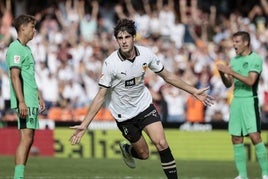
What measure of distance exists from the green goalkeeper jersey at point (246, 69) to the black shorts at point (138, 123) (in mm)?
2588

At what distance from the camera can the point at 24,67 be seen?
12.2 meters

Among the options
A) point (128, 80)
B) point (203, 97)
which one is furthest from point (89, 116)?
point (203, 97)

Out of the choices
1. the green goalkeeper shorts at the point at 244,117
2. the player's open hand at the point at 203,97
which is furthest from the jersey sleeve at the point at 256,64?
the player's open hand at the point at 203,97

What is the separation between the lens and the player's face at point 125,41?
1186cm

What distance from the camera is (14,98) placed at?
12219 millimetres

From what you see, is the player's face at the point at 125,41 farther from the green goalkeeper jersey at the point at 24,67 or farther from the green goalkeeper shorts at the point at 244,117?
the green goalkeeper shorts at the point at 244,117

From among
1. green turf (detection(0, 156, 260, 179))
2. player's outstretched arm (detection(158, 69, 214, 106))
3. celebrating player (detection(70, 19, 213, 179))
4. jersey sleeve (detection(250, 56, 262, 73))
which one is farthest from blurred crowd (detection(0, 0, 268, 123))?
player's outstretched arm (detection(158, 69, 214, 106))

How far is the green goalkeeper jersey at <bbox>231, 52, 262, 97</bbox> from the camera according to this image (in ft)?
47.7

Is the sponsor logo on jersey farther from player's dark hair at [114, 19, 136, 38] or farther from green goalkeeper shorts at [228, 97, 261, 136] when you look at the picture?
green goalkeeper shorts at [228, 97, 261, 136]

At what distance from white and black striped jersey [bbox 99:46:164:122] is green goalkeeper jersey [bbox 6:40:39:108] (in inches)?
44.3

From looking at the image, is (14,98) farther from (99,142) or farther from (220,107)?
(220,107)

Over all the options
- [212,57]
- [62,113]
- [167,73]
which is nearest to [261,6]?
[212,57]

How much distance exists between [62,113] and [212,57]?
198 inches

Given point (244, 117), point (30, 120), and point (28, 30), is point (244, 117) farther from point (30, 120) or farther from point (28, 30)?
point (28, 30)
